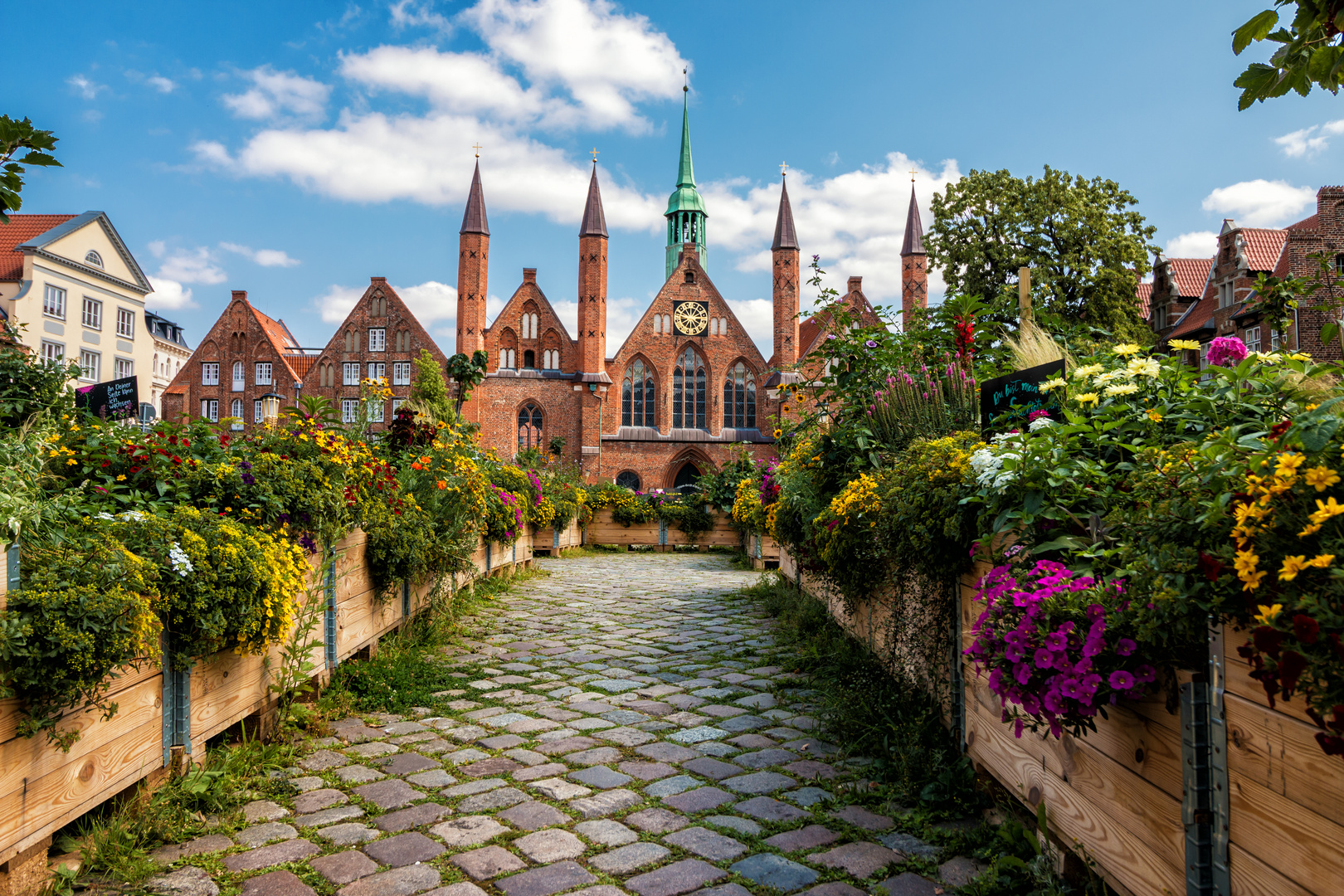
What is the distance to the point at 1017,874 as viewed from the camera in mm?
2445

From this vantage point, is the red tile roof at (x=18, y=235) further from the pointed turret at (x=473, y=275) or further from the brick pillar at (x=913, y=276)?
the brick pillar at (x=913, y=276)

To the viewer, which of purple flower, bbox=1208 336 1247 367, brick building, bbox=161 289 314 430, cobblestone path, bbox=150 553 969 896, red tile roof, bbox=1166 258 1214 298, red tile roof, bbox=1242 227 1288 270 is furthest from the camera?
brick building, bbox=161 289 314 430

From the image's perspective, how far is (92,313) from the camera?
33781mm

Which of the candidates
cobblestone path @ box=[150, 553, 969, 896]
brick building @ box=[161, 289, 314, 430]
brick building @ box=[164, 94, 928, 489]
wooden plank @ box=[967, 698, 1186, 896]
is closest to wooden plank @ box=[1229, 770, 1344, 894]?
wooden plank @ box=[967, 698, 1186, 896]

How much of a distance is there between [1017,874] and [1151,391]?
1.68 metres

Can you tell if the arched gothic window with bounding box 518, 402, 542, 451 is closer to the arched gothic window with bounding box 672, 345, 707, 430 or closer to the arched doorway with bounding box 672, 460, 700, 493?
the arched gothic window with bounding box 672, 345, 707, 430

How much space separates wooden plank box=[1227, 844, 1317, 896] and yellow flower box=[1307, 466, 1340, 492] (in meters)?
0.73

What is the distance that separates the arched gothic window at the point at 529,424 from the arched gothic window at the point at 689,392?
5937 millimetres

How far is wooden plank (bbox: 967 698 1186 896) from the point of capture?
6.07 ft

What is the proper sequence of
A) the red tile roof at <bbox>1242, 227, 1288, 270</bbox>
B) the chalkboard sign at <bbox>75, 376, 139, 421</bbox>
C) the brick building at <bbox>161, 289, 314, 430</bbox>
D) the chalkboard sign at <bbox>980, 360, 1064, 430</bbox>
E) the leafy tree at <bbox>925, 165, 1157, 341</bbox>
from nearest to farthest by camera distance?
the chalkboard sign at <bbox>980, 360, 1064, 430</bbox>
the chalkboard sign at <bbox>75, 376, 139, 421</bbox>
the leafy tree at <bbox>925, 165, 1157, 341</bbox>
the red tile roof at <bbox>1242, 227, 1288, 270</bbox>
the brick building at <bbox>161, 289, 314, 430</bbox>

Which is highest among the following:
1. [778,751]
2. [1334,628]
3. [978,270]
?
[978,270]

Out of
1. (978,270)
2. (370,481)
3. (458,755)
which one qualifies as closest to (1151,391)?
(458,755)

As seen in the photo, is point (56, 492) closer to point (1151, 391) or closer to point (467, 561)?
point (467, 561)

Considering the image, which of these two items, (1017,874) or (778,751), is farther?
(778,751)
